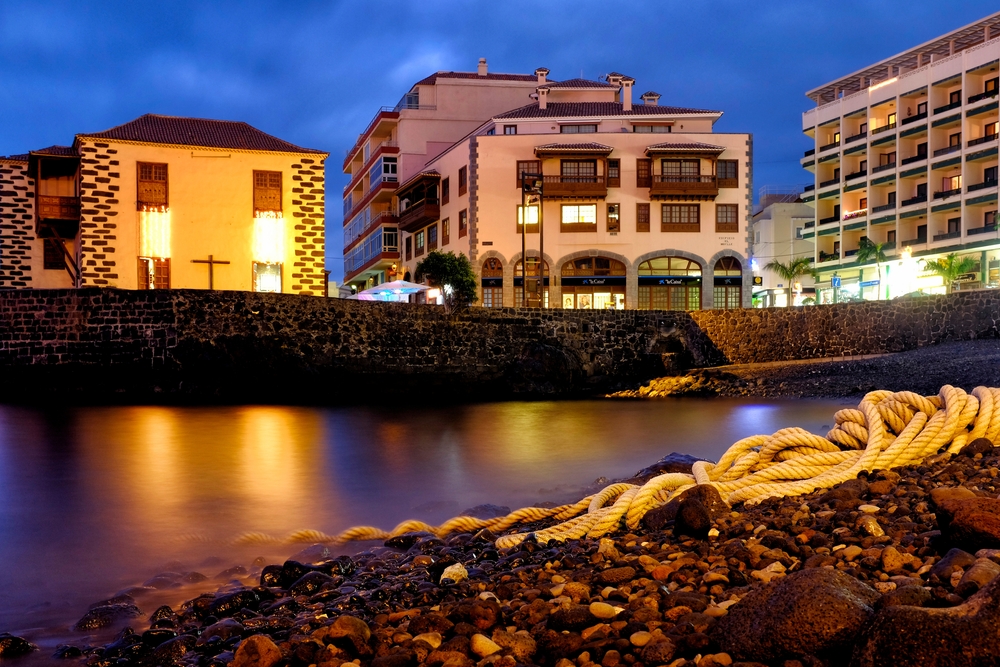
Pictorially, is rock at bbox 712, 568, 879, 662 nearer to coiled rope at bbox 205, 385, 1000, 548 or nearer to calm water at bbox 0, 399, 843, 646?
coiled rope at bbox 205, 385, 1000, 548

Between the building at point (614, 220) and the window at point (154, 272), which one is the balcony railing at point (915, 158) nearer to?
the building at point (614, 220)

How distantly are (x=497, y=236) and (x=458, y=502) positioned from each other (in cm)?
3650

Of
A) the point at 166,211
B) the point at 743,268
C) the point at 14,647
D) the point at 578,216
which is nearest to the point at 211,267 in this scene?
the point at 166,211

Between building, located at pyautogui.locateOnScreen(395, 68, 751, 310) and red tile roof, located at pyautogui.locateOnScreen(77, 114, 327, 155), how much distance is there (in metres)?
14.9

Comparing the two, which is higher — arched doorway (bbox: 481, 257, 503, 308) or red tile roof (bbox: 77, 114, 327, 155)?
red tile roof (bbox: 77, 114, 327, 155)

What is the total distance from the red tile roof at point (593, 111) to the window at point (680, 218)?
5755 millimetres

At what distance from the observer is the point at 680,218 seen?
44.7 m

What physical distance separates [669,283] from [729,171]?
6.78 metres

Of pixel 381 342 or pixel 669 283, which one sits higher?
pixel 669 283

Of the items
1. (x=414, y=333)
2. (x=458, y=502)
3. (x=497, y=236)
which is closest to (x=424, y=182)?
(x=497, y=236)

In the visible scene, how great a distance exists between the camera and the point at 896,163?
49.0 m

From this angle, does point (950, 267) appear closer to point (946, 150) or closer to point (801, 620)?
point (946, 150)

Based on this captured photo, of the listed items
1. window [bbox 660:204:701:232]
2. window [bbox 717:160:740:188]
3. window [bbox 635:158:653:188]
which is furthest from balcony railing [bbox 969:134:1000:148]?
window [bbox 635:158:653:188]

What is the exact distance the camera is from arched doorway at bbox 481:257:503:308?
4516cm
